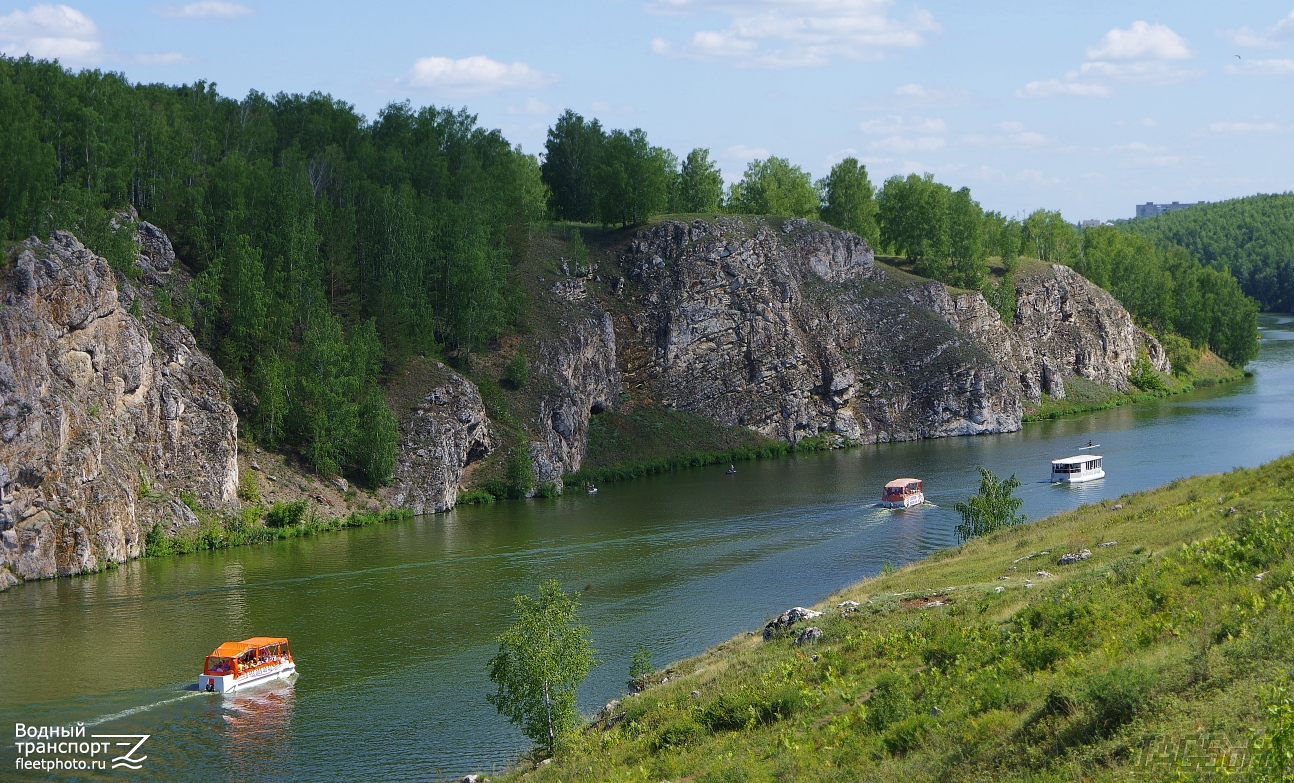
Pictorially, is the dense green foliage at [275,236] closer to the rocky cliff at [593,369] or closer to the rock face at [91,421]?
the rocky cliff at [593,369]

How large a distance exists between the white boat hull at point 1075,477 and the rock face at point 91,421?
6098 centimetres

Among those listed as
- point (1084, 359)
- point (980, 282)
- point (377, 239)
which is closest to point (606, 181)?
point (377, 239)

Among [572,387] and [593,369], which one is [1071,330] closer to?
[593,369]

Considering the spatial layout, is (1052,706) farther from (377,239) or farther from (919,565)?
(377,239)

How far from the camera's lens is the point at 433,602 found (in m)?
56.2

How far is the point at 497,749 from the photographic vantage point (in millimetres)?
36969

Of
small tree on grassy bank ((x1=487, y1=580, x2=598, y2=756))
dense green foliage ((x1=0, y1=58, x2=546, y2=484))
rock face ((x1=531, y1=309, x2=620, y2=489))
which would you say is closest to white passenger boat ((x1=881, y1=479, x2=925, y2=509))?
rock face ((x1=531, y1=309, x2=620, y2=489))

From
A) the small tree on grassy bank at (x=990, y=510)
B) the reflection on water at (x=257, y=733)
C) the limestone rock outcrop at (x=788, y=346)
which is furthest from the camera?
the limestone rock outcrop at (x=788, y=346)

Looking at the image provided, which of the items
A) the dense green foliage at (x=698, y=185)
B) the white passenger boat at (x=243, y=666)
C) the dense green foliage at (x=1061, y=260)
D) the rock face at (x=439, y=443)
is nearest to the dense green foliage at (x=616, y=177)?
the dense green foliage at (x=698, y=185)

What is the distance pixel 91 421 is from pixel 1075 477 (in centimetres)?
6940

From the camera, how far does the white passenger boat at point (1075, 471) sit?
279ft

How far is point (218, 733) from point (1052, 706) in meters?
29.8

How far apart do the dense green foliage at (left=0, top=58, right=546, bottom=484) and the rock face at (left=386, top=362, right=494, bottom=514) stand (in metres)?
2.84

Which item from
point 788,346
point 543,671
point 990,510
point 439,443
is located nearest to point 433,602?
point 543,671
